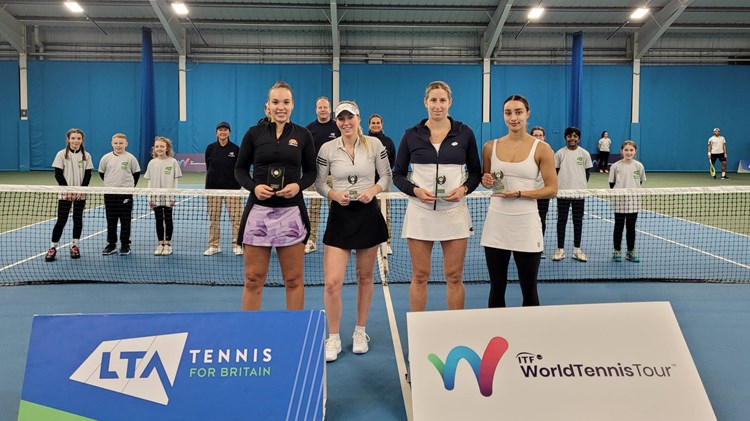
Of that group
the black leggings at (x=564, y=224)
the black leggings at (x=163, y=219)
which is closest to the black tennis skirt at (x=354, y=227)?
the black leggings at (x=564, y=224)

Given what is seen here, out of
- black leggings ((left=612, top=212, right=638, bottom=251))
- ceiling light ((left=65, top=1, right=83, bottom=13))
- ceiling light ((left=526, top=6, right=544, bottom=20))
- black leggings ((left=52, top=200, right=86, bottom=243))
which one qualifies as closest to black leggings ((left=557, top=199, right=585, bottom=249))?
black leggings ((left=612, top=212, right=638, bottom=251))

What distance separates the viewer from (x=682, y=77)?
25156 millimetres

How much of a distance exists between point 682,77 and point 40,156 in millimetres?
29705

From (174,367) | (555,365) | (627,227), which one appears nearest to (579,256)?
(627,227)

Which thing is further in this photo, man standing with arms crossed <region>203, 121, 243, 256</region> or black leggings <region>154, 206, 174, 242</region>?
black leggings <region>154, 206, 174, 242</region>

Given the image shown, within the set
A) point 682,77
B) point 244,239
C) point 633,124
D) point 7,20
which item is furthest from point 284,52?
point 244,239

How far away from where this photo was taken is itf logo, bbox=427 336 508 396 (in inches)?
107

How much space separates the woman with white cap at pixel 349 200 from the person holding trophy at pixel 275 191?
0.79ft

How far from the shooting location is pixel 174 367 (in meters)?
2.62

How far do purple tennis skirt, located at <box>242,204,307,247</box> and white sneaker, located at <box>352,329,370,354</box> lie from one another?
0.97 m

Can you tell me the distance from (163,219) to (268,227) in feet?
15.8

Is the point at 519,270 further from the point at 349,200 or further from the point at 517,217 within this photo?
the point at 349,200

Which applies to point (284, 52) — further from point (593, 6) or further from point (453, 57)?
point (593, 6)

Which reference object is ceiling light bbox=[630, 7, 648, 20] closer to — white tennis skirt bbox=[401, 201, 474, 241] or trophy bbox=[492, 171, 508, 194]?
trophy bbox=[492, 171, 508, 194]
